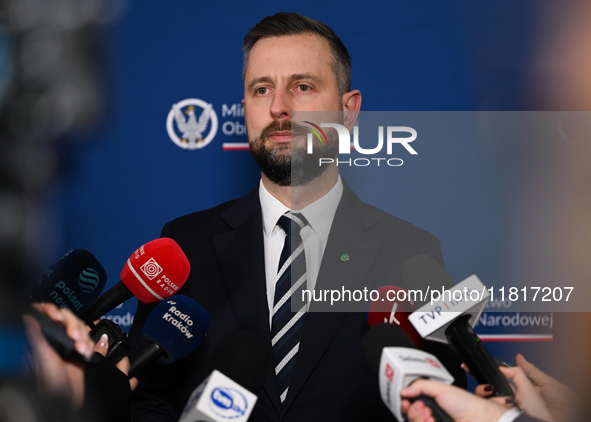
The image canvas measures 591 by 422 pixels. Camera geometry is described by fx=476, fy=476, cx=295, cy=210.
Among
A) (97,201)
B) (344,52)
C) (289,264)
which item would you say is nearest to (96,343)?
(289,264)

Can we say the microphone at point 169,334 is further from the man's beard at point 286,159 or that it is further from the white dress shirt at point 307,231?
the man's beard at point 286,159

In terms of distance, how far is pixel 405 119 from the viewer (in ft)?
6.83

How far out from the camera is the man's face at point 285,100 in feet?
5.64

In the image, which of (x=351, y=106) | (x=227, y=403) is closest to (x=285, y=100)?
(x=351, y=106)

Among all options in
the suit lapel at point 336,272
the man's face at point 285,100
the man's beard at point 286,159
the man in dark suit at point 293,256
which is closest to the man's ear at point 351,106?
the man in dark suit at point 293,256

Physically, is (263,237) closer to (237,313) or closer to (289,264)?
(289,264)

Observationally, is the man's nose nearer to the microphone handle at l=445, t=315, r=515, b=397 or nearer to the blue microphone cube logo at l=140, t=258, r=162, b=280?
the blue microphone cube logo at l=140, t=258, r=162, b=280

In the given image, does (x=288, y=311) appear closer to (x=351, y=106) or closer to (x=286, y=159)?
(x=286, y=159)

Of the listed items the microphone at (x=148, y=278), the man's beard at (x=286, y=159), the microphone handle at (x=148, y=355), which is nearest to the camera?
the microphone handle at (x=148, y=355)

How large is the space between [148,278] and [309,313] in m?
0.50

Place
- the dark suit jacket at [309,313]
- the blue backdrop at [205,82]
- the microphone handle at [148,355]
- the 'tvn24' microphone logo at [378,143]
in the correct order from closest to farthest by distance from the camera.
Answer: the microphone handle at [148,355] < the dark suit jacket at [309,313] < the 'tvn24' microphone logo at [378,143] < the blue backdrop at [205,82]

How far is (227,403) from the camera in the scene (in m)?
0.89

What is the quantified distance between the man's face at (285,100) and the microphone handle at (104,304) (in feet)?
2.20

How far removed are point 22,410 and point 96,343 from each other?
15.2 inches
